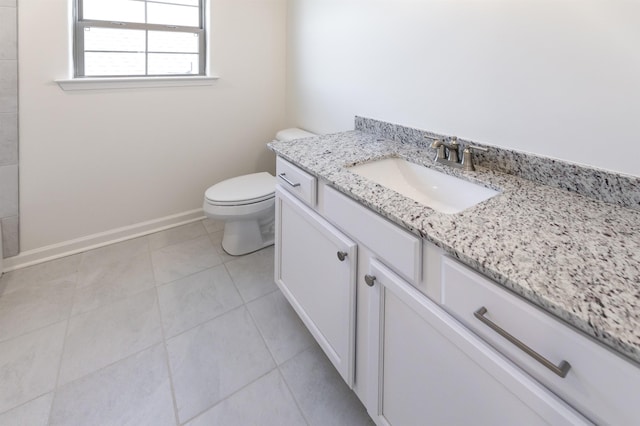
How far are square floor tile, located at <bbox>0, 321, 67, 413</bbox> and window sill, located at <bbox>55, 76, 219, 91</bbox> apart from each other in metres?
1.32

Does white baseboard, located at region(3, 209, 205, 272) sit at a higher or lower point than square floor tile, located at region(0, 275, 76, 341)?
higher

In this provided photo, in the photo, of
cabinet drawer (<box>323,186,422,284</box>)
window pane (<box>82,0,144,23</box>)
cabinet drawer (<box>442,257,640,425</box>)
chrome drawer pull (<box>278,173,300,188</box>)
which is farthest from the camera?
window pane (<box>82,0,144,23</box>)

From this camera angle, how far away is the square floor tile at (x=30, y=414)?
1.16 meters

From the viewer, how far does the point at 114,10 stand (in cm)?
206

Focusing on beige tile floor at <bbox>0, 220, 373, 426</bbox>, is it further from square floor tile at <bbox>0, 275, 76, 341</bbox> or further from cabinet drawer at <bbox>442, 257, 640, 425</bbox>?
cabinet drawer at <bbox>442, 257, 640, 425</bbox>

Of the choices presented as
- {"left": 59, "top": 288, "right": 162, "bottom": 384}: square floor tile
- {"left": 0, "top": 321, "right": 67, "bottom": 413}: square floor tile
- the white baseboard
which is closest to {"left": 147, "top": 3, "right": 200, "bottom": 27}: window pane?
the white baseboard

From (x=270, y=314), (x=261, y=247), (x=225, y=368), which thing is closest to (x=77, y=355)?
(x=225, y=368)

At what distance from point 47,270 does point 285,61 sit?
2136mm

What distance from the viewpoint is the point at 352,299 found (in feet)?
3.54

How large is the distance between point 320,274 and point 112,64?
1968mm

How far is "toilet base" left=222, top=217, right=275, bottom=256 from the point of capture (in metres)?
2.17

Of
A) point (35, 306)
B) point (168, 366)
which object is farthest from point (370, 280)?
point (35, 306)

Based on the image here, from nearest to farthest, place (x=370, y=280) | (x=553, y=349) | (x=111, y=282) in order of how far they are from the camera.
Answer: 1. (x=553, y=349)
2. (x=370, y=280)
3. (x=111, y=282)

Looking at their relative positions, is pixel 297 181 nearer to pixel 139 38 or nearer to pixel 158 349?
pixel 158 349
